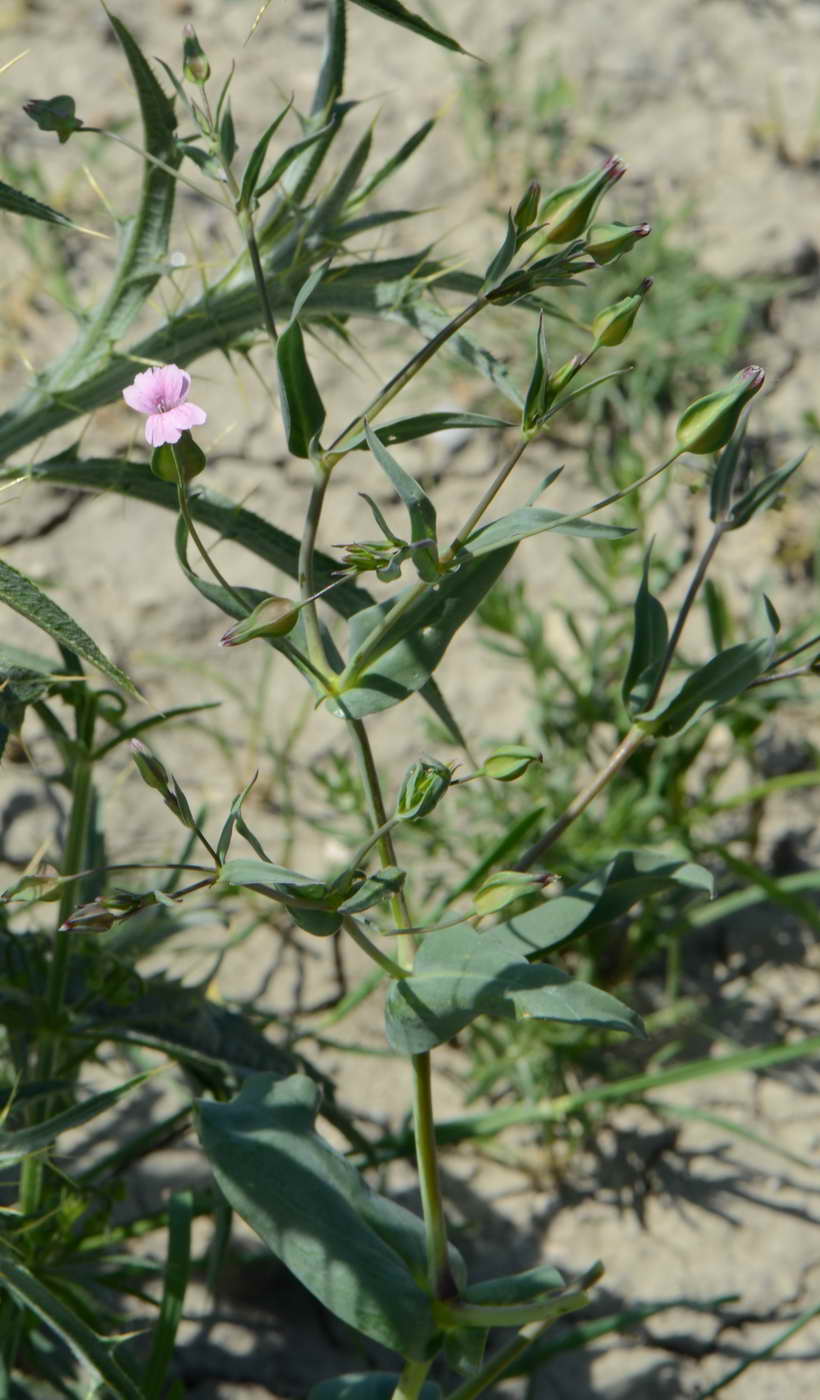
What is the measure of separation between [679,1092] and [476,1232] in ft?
1.23

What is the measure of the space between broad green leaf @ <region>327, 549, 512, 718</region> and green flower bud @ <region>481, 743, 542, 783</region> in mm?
96

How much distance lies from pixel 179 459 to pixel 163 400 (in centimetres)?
4

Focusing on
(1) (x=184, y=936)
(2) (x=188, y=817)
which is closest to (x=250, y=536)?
(2) (x=188, y=817)

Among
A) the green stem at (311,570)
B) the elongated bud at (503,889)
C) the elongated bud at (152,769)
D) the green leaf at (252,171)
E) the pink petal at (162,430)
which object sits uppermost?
the green leaf at (252,171)

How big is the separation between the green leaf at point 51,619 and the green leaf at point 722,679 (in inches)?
18.7

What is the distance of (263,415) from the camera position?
2734 millimetres

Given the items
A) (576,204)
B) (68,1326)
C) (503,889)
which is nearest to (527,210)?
(576,204)

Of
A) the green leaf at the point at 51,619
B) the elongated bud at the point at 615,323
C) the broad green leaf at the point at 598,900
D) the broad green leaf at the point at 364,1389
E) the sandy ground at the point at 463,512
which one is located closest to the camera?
the green leaf at the point at 51,619

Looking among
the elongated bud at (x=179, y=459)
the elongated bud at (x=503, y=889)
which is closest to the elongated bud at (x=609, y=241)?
the elongated bud at (x=179, y=459)

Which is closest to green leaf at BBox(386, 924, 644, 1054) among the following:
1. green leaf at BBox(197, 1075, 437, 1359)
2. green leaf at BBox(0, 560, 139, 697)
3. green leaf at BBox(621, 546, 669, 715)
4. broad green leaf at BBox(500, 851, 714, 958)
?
broad green leaf at BBox(500, 851, 714, 958)

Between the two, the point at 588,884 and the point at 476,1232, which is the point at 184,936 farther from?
the point at 588,884

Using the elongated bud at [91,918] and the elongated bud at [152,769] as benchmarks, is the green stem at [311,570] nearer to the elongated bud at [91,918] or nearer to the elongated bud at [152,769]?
the elongated bud at [152,769]

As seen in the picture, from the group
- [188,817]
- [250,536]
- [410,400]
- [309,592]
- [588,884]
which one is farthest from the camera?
[410,400]

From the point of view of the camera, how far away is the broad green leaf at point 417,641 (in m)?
1.13
